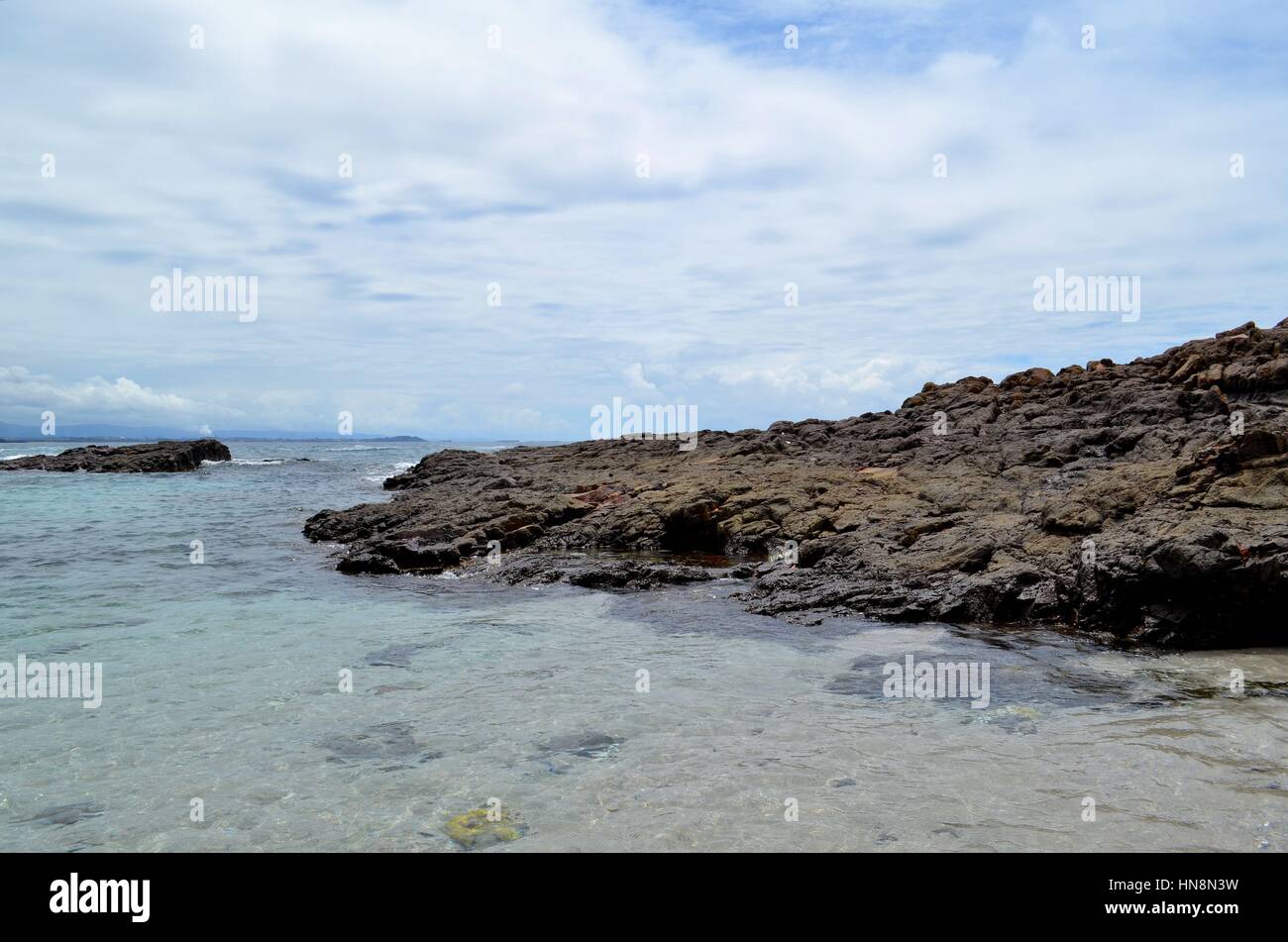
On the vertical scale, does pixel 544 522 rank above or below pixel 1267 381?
below

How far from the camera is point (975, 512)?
17.3 m

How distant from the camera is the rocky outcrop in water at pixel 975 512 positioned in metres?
11.8

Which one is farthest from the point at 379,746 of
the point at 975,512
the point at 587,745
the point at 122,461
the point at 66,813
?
the point at 122,461

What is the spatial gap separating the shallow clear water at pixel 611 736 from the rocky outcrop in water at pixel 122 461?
161ft

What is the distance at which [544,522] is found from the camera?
2266 centimetres

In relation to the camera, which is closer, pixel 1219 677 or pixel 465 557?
pixel 1219 677

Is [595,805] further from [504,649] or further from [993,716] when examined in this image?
[504,649]

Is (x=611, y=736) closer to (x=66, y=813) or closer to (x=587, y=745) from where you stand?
(x=587, y=745)

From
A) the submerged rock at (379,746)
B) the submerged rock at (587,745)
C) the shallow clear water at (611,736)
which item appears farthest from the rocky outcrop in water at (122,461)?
the submerged rock at (587,745)

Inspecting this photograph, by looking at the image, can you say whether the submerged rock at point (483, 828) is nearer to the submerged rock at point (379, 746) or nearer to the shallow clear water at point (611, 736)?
the shallow clear water at point (611, 736)

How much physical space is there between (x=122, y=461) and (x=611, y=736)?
200 ft

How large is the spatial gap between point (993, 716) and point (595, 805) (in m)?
4.72

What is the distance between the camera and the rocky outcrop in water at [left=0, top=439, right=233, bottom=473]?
5669 centimetres
